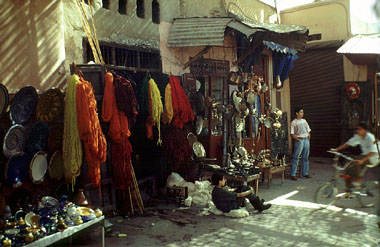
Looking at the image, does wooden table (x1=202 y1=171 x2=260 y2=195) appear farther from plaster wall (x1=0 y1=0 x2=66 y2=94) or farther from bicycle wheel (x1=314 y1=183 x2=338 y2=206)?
plaster wall (x1=0 y1=0 x2=66 y2=94)

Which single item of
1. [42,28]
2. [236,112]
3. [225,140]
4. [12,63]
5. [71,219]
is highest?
[42,28]

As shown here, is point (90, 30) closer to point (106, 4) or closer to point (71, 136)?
point (106, 4)

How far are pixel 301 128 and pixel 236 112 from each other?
172cm

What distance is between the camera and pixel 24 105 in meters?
5.41

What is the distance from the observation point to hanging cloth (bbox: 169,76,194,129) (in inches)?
289

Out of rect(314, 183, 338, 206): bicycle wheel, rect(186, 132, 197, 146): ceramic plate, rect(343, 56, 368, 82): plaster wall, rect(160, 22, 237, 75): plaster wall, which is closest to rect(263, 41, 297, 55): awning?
rect(160, 22, 237, 75): plaster wall

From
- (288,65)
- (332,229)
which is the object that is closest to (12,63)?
(332,229)

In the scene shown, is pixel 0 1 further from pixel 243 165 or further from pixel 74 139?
pixel 243 165

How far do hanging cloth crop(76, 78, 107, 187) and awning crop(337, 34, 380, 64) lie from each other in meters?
7.57

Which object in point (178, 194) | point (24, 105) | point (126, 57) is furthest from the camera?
point (178, 194)

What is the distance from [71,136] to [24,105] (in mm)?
780

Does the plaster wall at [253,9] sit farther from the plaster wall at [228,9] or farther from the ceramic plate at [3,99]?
the ceramic plate at [3,99]

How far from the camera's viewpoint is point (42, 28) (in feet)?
19.8

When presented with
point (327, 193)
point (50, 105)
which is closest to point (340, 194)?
point (327, 193)
